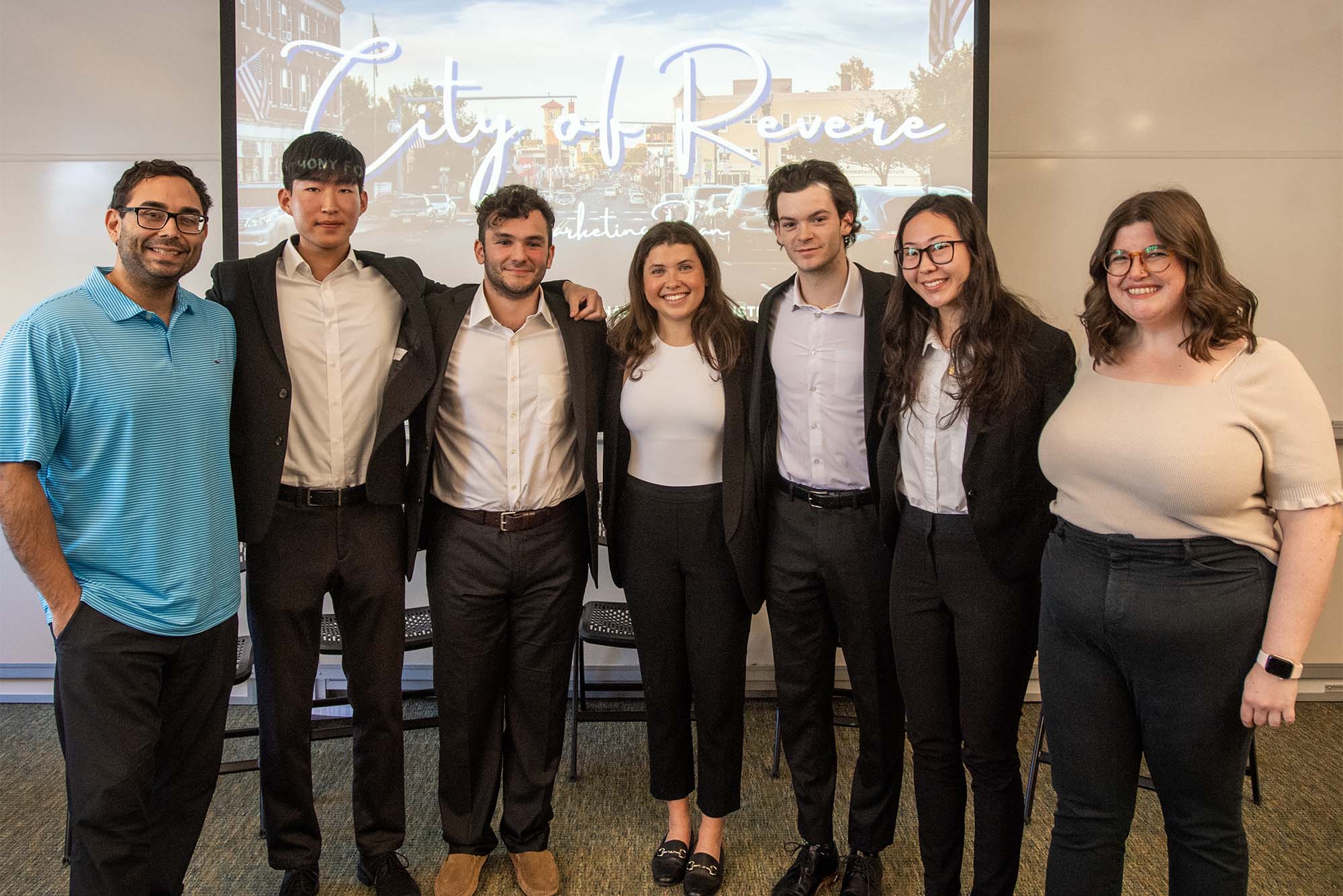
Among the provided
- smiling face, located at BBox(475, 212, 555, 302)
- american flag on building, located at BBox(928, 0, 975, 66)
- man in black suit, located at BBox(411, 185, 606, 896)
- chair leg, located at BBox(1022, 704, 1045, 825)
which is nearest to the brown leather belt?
man in black suit, located at BBox(411, 185, 606, 896)

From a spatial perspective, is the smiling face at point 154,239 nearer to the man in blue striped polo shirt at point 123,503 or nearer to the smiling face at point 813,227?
the man in blue striped polo shirt at point 123,503

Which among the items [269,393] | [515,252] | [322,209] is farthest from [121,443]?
[515,252]

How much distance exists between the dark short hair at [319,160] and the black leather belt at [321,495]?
0.81 metres

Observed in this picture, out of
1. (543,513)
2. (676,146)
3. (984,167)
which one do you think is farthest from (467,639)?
(984,167)

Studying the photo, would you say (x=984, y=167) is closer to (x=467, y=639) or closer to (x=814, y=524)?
(x=814, y=524)

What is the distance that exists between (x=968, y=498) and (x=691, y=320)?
3.00 ft

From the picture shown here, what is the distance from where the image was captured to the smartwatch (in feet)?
5.57

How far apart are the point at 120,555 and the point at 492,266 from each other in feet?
3.77

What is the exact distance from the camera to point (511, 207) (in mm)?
2523

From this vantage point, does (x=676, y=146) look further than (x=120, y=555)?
Yes

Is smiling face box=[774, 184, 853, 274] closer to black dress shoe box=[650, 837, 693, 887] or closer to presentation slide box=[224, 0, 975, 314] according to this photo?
presentation slide box=[224, 0, 975, 314]

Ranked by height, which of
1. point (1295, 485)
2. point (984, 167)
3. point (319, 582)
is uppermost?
point (984, 167)

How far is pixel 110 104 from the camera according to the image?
389 cm

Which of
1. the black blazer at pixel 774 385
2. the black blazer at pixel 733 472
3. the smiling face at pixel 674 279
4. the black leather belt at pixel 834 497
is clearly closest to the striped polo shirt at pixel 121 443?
the black blazer at pixel 733 472
